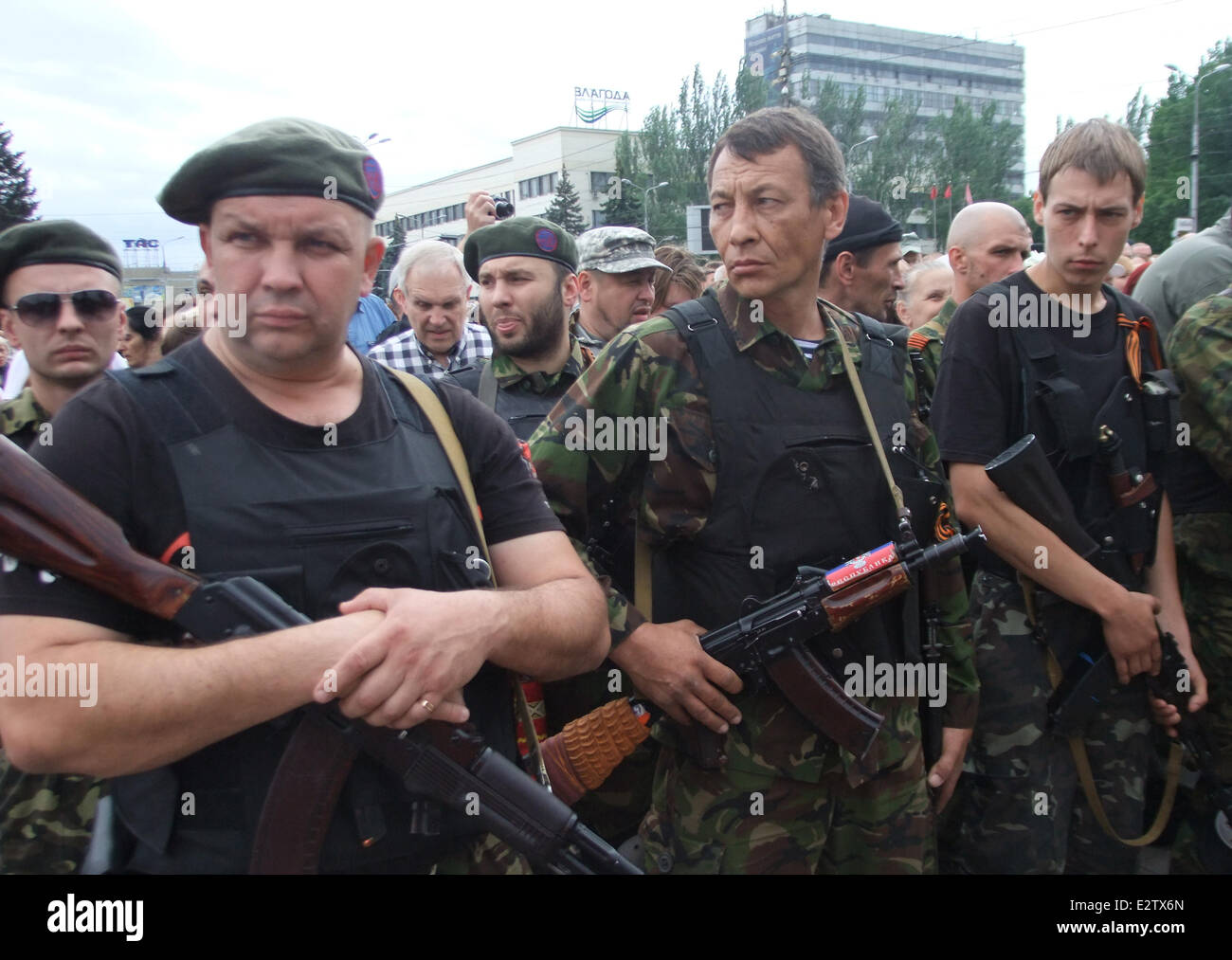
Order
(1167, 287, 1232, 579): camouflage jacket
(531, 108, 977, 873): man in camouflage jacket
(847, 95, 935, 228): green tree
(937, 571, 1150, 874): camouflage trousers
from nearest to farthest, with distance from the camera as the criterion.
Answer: (531, 108, 977, 873): man in camouflage jacket
(937, 571, 1150, 874): camouflage trousers
(1167, 287, 1232, 579): camouflage jacket
(847, 95, 935, 228): green tree

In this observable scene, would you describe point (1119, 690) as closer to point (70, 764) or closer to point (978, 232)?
point (978, 232)

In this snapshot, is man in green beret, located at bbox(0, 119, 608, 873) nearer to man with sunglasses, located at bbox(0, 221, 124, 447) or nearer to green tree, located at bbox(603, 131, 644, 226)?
man with sunglasses, located at bbox(0, 221, 124, 447)

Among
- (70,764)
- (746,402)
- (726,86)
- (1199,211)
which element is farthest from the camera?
(726,86)

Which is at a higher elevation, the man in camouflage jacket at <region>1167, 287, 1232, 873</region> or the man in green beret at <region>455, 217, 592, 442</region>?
the man in green beret at <region>455, 217, 592, 442</region>

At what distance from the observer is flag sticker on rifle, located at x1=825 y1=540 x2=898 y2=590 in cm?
231

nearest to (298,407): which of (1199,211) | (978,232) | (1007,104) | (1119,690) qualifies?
(1119,690)

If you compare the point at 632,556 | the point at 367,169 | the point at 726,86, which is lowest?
the point at 632,556

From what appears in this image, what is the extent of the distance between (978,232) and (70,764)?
419cm

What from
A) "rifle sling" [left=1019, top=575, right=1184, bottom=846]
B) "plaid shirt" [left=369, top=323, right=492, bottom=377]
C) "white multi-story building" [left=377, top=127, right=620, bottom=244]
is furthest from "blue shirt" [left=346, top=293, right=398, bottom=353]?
"white multi-story building" [left=377, top=127, right=620, bottom=244]

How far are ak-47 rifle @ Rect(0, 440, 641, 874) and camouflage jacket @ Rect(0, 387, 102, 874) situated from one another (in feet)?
3.46
